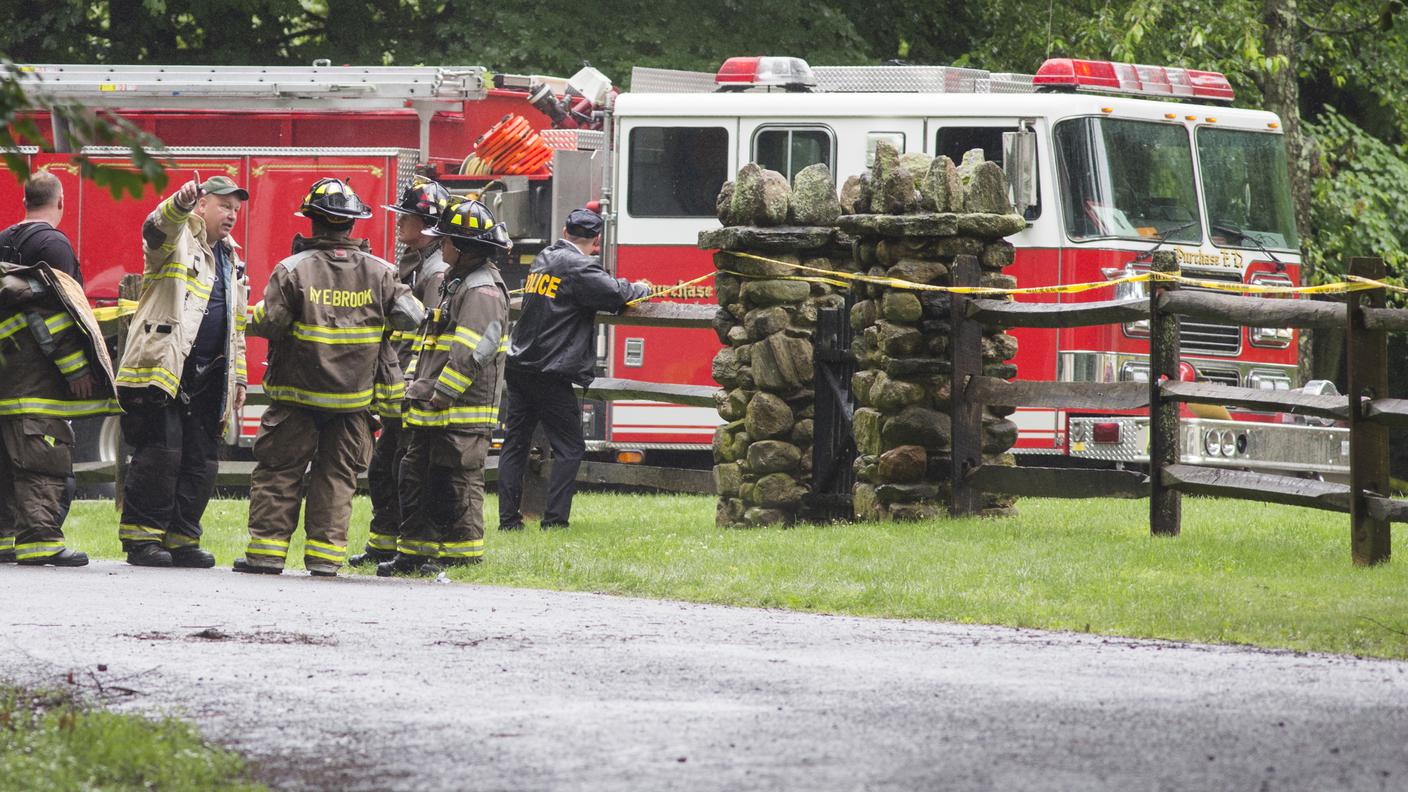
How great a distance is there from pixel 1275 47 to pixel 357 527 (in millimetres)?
10532

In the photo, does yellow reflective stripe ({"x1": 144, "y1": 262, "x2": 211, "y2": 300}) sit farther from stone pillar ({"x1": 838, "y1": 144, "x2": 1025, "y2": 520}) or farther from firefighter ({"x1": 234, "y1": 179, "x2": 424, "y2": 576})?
stone pillar ({"x1": 838, "y1": 144, "x2": 1025, "y2": 520})

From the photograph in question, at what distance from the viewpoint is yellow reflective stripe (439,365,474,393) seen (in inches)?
383

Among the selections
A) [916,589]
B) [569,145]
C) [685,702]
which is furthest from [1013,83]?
[685,702]

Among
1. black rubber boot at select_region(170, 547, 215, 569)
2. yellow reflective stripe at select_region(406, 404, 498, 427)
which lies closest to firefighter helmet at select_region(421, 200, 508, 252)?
yellow reflective stripe at select_region(406, 404, 498, 427)

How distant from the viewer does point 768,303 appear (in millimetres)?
11883

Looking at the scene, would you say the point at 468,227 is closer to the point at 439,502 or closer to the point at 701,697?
the point at 439,502

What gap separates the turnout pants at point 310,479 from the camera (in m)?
9.90

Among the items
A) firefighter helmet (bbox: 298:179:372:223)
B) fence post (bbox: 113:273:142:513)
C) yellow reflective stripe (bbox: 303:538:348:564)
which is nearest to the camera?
firefighter helmet (bbox: 298:179:372:223)

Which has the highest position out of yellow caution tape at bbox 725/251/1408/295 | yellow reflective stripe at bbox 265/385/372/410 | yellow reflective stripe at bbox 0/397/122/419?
yellow caution tape at bbox 725/251/1408/295

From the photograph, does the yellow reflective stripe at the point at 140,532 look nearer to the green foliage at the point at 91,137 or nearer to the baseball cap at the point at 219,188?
the baseball cap at the point at 219,188

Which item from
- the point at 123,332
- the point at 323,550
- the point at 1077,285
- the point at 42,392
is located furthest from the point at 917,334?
the point at 123,332

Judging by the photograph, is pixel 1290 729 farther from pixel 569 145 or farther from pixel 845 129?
pixel 569 145

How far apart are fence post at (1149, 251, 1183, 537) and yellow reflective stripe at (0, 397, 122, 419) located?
194 inches

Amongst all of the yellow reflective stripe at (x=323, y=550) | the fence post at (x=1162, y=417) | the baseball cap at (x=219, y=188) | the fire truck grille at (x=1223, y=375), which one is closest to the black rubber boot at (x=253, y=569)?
the yellow reflective stripe at (x=323, y=550)
